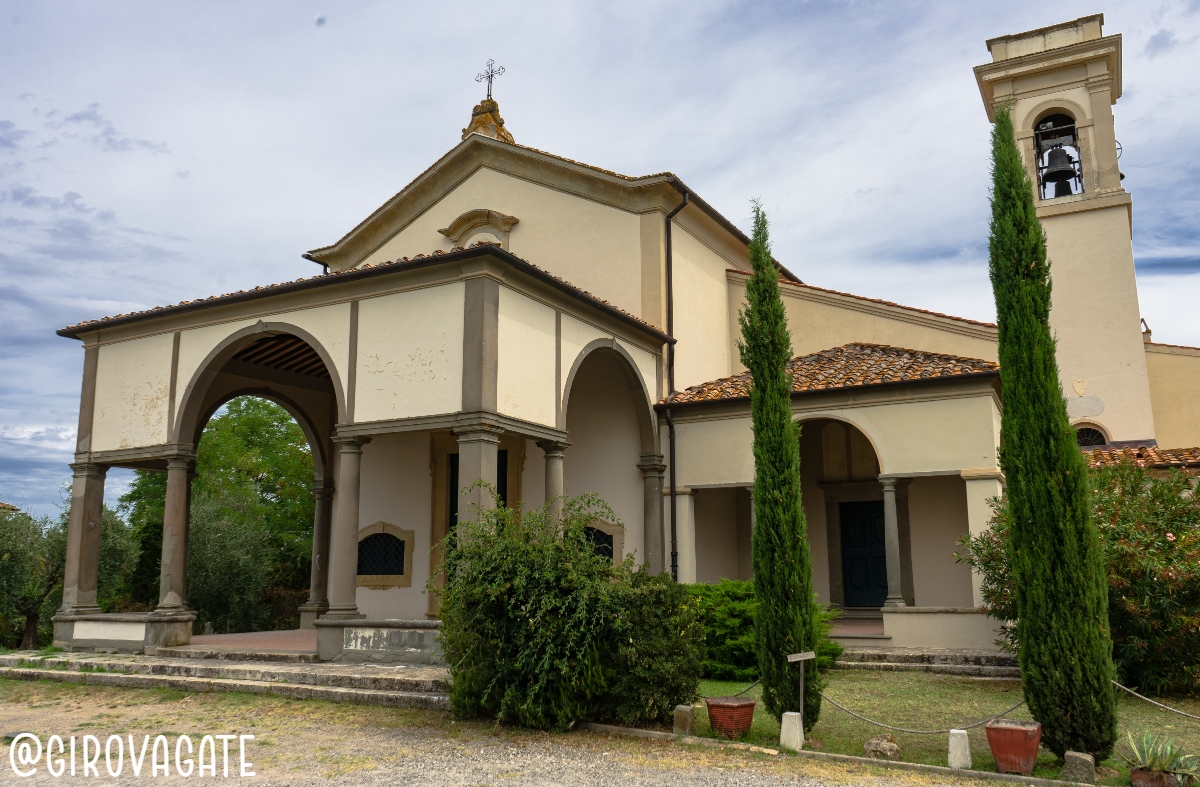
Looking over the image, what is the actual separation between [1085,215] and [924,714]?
39.0ft

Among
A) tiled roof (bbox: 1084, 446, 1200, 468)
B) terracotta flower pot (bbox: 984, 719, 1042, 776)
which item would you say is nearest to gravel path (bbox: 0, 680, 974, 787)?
terracotta flower pot (bbox: 984, 719, 1042, 776)

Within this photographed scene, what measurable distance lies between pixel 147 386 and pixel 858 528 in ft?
37.7

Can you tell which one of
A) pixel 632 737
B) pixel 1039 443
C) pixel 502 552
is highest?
pixel 1039 443

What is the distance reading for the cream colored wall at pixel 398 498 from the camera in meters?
15.1

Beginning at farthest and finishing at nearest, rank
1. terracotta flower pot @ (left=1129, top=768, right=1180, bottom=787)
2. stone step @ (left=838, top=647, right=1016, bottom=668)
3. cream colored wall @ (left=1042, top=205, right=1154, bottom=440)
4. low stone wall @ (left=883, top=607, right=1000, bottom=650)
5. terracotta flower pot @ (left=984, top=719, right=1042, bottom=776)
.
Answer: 1. cream colored wall @ (left=1042, top=205, right=1154, bottom=440)
2. low stone wall @ (left=883, top=607, right=1000, bottom=650)
3. stone step @ (left=838, top=647, right=1016, bottom=668)
4. terracotta flower pot @ (left=984, top=719, right=1042, bottom=776)
5. terracotta flower pot @ (left=1129, top=768, right=1180, bottom=787)

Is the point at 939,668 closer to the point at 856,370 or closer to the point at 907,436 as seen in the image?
the point at 907,436

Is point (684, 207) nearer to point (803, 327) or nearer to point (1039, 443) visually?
point (803, 327)

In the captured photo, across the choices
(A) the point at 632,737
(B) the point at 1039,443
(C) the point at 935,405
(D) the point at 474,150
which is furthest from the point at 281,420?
(B) the point at 1039,443

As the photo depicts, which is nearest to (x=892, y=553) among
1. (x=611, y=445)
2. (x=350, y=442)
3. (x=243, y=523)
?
(x=611, y=445)

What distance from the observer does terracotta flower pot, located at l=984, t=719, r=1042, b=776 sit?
6.16 meters

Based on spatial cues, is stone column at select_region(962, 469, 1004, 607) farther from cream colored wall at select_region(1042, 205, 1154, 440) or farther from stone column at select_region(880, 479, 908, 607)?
cream colored wall at select_region(1042, 205, 1154, 440)

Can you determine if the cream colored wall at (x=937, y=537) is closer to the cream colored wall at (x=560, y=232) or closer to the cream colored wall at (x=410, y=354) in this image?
the cream colored wall at (x=560, y=232)

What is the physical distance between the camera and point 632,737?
7547 mm

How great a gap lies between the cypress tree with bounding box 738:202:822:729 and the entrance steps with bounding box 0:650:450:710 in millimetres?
3201
